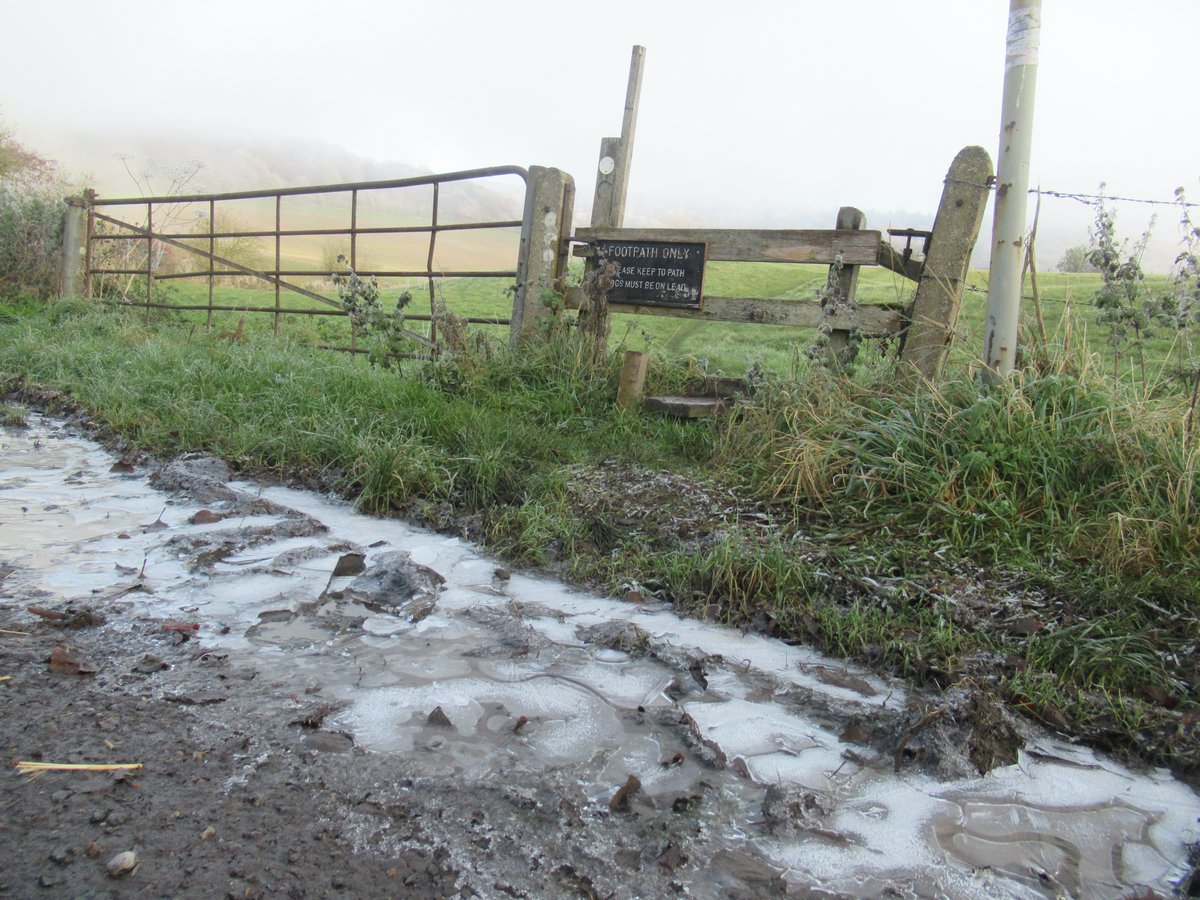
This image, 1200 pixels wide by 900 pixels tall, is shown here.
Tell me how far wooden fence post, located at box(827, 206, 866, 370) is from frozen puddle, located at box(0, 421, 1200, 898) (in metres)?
2.38

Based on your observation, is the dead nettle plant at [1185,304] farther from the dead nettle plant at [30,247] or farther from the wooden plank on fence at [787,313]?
the dead nettle plant at [30,247]

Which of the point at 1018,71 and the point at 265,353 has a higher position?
the point at 1018,71

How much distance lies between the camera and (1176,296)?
4324mm

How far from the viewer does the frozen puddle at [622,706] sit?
1.88m

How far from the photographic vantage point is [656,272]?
5680 millimetres

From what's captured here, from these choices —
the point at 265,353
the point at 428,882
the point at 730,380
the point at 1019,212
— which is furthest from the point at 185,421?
the point at 1019,212

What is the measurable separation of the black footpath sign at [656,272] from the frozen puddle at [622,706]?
2.59 metres

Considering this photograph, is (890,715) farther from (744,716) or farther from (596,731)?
(596,731)

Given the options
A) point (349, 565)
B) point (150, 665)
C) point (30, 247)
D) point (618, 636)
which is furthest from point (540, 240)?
point (30, 247)

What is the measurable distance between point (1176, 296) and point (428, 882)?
4485mm

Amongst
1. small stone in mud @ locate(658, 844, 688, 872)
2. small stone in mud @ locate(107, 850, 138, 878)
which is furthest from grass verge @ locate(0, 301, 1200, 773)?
small stone in mud @ locate(107, 850, 138, 878)

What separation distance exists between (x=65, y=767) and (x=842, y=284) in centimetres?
429

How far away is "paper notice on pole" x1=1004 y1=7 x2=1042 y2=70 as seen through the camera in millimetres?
3865

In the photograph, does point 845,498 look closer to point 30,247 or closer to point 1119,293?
point 1119,293
